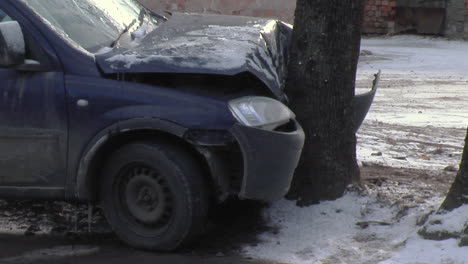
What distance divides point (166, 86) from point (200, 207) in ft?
2.50

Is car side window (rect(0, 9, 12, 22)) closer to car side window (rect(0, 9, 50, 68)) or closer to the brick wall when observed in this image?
car side window (rect(0, 9, 50, 68))

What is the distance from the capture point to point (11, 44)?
17.6 feet

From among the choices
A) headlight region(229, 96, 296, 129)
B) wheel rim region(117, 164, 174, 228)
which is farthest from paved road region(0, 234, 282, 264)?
headlight region(229, 96, 296, 129)

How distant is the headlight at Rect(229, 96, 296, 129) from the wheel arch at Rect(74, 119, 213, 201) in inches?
13.5

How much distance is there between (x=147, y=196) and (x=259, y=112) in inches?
33.7

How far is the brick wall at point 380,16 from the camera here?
69.8 ft

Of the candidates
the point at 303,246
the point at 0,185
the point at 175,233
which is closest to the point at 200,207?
the point at 175,233

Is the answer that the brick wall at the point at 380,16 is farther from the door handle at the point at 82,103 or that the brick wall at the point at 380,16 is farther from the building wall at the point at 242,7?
the door handle at the point at 82,103

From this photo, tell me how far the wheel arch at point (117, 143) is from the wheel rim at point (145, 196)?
165 mm

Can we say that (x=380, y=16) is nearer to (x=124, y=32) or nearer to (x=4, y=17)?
(x=124, y=32)

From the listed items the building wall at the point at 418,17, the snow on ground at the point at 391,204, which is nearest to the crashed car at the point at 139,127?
the snow on ground at the point at 391,204

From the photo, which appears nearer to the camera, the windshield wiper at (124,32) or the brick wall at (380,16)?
the windshield wiper at (124,32)

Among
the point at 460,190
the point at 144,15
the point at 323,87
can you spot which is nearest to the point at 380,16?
the point at 144,15

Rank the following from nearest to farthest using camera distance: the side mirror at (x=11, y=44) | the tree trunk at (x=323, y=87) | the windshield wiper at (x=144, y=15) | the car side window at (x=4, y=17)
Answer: the side mirror at (x=11, y=44) < the car side window at (x=4, y=17) < the tree trunk at (x=323, y=87) < the windshield wiper at (x=144, y=15)
